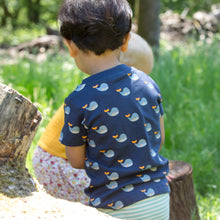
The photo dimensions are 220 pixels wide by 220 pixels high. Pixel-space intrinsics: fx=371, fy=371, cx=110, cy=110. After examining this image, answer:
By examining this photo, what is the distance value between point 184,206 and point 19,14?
1527 cm

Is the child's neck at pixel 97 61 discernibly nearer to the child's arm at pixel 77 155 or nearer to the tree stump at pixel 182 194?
the child's arm at pixel 77 155

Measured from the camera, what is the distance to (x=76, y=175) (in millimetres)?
2115

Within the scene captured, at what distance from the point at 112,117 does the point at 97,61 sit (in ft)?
0.78

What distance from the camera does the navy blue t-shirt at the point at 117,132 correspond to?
4.78 feet

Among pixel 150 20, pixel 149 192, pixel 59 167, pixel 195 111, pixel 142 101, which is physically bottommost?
pixel 195 111

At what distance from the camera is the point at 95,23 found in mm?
1411

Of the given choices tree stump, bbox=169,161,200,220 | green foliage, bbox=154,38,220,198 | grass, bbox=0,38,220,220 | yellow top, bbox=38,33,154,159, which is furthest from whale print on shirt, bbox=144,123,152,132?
green foliage, bbox=154,38,220,198

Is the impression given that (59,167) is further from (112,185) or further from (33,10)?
(33,10)

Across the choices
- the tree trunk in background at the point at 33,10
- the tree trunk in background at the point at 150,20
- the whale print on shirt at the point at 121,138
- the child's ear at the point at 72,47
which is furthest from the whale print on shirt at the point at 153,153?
the tree trunk in background at the point at 33,10

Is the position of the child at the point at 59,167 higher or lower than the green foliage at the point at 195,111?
higher

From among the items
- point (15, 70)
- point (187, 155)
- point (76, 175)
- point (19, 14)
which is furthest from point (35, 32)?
point (76, 175)

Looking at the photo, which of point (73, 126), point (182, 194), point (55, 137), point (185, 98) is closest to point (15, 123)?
point (73, 126)

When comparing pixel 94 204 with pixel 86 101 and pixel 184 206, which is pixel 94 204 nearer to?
pixel 86 101

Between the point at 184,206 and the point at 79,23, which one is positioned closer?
the point at 79,23
